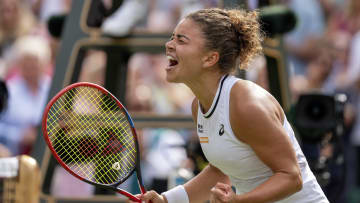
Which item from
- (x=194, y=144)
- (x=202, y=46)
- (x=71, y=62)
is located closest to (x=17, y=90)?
(x=71, y=62)

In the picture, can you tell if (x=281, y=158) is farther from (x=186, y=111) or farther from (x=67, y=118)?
(x=186, y=111)

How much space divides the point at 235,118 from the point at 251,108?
101 millimetres

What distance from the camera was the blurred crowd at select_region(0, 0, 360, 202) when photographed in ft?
22.2

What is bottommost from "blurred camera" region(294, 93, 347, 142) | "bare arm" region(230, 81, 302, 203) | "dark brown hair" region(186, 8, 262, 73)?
"blurred camera" region(294, 93, 347, 142)

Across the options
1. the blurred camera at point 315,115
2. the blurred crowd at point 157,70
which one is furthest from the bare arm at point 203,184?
the blurred camera at point 315,115

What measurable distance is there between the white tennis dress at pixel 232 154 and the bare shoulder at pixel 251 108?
0.06 m

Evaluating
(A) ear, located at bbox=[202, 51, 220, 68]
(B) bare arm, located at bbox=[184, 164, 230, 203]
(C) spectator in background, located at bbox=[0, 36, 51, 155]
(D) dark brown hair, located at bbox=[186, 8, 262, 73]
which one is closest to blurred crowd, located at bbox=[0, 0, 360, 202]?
(C) spectator in background, located at bbox=[0, 36, 51, 155]

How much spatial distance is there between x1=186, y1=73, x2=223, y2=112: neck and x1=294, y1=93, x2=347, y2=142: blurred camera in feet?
9.31

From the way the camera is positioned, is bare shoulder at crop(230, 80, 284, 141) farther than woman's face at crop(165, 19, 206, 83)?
No

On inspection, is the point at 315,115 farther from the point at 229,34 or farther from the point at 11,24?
the point at 11,24

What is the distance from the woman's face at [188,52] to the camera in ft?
11.2

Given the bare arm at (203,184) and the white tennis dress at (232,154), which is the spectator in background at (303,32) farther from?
the white tennis dress at (232,154)

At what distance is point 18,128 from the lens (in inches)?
275

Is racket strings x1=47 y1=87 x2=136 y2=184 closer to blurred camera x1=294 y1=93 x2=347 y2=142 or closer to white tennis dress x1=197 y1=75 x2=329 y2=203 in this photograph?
white tennis dress x1=197 y1=75 x2=329 y2=203
